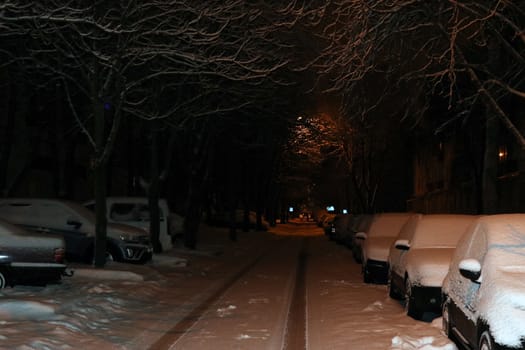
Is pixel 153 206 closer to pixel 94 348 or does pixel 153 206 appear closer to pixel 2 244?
pixel 2 244

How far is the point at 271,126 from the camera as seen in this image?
1398 inches

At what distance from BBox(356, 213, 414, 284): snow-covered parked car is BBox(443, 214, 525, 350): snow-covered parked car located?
6920 millimetres

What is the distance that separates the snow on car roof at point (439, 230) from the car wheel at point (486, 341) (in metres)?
5.51

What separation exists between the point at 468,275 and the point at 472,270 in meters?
0.12

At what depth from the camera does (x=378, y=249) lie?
15875 millimetres

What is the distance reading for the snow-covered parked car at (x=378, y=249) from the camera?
15.7m

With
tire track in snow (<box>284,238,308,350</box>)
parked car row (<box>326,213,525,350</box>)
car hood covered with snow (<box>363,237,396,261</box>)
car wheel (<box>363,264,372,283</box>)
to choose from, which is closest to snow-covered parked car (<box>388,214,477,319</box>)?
parked car row (<box>326,213,525,350</box>)

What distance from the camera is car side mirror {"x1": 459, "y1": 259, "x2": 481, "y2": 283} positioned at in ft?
22.4

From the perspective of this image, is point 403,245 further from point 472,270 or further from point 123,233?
point 123,233

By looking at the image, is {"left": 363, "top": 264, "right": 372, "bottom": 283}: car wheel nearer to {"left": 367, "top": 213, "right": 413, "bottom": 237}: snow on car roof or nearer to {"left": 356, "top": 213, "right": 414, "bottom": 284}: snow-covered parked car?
{"left": 356, "top": 213, "right": 414, "bottom": 284}: snow-covered parked car

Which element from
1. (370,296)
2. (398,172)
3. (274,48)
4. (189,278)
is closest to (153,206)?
(189,278)

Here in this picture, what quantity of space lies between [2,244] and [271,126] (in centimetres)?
2474

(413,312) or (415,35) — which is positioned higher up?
(415,35)

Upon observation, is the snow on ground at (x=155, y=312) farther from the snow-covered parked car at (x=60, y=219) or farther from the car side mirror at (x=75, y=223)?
the car side mirror at (x=75, y=223)
